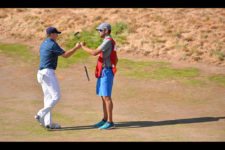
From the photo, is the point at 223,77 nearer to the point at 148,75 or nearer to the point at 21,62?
the point at 148,75

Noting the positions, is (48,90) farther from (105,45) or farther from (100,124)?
(105,45)

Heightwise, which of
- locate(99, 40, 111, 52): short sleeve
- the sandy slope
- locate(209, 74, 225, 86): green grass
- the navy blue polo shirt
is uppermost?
locate(99, 40, 111, 52): short sleeve

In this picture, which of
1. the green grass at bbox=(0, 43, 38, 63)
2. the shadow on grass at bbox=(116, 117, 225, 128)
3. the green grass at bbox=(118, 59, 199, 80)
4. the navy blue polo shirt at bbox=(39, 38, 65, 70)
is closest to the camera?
the navy blue polo shirt at bbox=(39, 38, 65, 70)

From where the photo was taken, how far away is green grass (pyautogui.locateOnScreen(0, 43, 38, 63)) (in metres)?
17.8

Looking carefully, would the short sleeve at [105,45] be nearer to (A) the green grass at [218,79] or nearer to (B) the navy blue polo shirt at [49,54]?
(B) the navy blue polo shirt at [49,54]

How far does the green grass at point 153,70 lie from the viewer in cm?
1609

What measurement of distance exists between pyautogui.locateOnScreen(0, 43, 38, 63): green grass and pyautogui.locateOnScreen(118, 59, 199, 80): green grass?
8.05 ft

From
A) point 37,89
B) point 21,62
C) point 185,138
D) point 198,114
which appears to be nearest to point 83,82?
point 37,89

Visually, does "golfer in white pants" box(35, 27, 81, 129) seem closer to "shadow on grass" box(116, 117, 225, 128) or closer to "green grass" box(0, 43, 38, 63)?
"shadow on grass" box(116, 117, 225, 128)

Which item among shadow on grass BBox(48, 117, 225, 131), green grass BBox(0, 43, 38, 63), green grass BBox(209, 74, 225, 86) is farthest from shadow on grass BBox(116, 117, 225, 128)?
green grass BBox(0, 43, 38, 63)

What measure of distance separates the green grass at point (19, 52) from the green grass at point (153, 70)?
2454mm

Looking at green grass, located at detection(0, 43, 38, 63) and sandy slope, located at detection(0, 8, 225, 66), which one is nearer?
green grass, located at detection(0, 43, 38, 63)

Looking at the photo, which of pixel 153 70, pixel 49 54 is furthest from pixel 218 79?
pixel 49 54

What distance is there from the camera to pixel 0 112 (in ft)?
42.0
